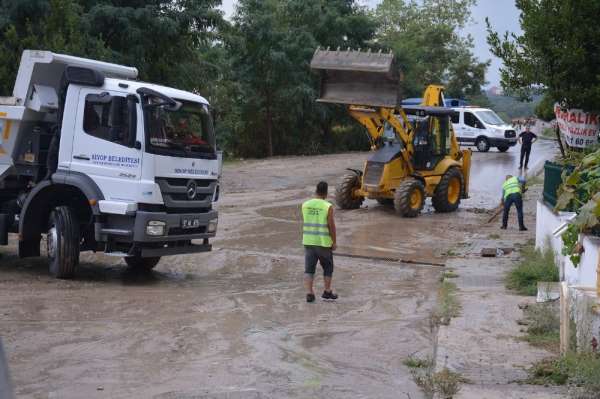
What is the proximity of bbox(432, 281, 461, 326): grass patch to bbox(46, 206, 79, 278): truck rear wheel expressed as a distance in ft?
17.2

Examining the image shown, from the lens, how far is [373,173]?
21016 millimetres

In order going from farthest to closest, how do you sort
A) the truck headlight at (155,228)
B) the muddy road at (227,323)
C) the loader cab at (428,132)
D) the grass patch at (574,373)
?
the loader cab at (428,132), the truck headlight at (155,228), the muddy road at (227,323), the grass patch at (574,373)

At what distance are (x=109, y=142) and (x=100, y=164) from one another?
0.34 meters

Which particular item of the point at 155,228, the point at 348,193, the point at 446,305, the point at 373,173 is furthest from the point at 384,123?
the point at 446,305

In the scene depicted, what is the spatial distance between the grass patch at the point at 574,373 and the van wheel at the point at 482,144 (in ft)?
107

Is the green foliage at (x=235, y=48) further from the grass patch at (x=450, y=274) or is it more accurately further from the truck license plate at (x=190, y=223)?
the grass patch at (x=450, y=274)

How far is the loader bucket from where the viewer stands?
2008 centimetres

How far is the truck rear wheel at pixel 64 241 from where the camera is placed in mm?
12281

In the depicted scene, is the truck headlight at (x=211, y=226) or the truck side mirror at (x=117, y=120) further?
the truck headlight at (x=211, y=226)

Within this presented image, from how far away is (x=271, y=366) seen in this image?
27.1ft

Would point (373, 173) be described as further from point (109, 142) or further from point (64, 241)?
point (64, 241)

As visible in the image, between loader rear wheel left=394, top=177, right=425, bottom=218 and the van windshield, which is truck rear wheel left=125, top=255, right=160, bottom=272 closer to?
loader rear wheel left=394, top=177, right=425, bottom=218

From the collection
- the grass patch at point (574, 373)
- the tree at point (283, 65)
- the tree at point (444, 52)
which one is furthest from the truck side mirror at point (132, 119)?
the tree at point (444, 52)

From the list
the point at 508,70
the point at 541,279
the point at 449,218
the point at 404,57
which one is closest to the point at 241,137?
the point at 404,57
